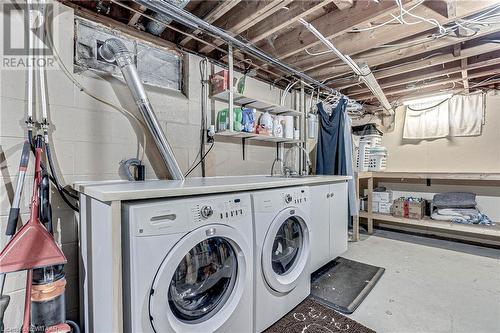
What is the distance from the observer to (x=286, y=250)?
178 centimetres

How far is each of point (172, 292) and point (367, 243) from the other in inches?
111

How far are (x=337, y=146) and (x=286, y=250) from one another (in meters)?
1.77

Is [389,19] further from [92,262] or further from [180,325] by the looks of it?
[92,262]

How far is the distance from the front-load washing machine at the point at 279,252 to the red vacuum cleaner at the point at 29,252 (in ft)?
3.31

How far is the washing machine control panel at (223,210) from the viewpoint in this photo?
3.67ft

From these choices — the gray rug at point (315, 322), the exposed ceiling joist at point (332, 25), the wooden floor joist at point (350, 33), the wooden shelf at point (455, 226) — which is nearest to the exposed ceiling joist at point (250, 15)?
the wooden floor joist at point (350, 33)

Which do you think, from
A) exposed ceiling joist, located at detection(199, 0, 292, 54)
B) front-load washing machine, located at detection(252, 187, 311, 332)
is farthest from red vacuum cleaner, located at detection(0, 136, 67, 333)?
exposed ceiling joist, located at detection(199, 0, 292, 54)

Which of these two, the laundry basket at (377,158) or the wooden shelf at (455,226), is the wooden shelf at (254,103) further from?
the wooden shelf at (455,226)

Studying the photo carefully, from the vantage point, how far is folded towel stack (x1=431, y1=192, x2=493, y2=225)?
295cm

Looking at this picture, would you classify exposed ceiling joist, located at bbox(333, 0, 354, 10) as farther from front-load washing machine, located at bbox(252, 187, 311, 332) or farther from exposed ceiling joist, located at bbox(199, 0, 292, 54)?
front-load washing machine, located at bbox(252, 187, 311, 332)

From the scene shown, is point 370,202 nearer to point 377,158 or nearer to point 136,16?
point 377,158

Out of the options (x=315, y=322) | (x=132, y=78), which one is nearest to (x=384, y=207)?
(x=315, y=322)

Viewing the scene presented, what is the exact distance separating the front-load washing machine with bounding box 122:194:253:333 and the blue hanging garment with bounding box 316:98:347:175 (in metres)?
2.02

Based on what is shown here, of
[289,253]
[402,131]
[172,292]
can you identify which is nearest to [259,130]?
[289,253]
